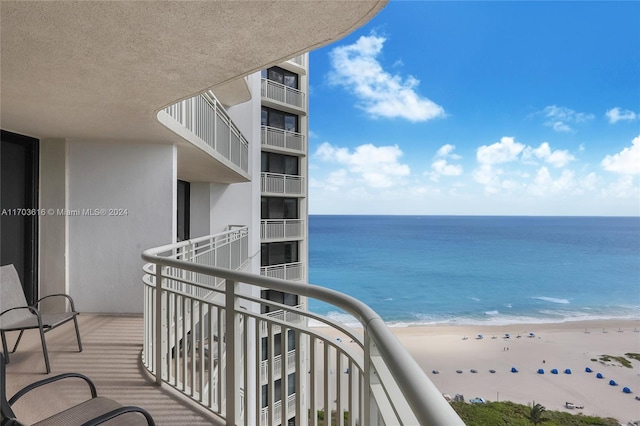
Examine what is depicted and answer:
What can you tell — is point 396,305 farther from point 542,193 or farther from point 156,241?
point 542,193

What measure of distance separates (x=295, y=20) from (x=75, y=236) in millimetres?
5118

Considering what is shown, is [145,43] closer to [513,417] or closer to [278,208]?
[278,208]

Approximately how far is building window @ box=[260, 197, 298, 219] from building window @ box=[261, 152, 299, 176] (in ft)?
4.05

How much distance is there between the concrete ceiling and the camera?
1.95 meters

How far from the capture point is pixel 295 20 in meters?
2.08

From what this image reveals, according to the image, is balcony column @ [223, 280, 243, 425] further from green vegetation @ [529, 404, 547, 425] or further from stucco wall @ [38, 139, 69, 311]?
green vegetation @ [529, 404, 547, 425]

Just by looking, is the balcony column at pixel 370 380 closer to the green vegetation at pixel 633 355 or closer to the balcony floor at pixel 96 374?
the balcony floor at pixel 96 374

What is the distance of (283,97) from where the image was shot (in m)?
16.0

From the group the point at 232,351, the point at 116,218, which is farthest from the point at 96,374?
the point at 116,218

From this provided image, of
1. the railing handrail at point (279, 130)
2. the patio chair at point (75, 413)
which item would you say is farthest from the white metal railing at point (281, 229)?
the patio chair at point (75, 413)

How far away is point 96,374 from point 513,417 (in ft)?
50.5

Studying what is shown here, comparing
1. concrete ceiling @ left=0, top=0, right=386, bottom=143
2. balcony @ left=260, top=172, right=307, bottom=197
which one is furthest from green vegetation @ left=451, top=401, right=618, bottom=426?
concrete ceiling @ left=0, top=0, right=386, bottom=143

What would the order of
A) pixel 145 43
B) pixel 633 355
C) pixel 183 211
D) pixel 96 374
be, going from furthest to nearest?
pixel 633 355, pixel 183 211, pixel 96 374, pixel 145 43

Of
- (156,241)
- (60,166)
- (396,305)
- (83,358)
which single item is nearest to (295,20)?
(83,358)
